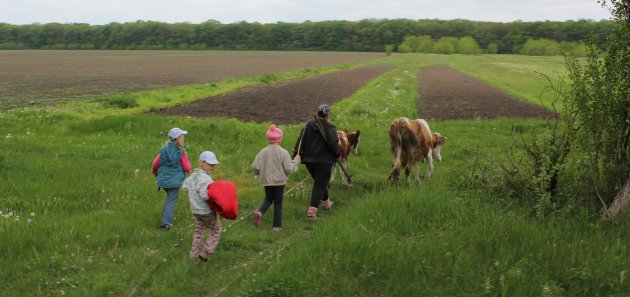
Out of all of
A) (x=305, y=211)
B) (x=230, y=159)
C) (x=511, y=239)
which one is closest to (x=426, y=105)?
(x=230, y=159)

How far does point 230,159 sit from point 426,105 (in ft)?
62.3

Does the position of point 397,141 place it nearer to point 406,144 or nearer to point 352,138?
point 406,144

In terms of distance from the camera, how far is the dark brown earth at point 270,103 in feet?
78.7

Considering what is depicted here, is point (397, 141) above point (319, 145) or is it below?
below

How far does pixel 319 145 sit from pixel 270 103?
2062 centimetres

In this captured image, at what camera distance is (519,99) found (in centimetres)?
3616

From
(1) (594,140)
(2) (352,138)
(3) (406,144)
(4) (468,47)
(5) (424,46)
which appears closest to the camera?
(1) (594,140)

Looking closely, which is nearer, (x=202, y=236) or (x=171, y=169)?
(x=202, y=236)

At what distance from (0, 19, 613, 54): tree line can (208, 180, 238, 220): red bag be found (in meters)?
148

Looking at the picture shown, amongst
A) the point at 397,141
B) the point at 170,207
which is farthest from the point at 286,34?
the point at 170,207

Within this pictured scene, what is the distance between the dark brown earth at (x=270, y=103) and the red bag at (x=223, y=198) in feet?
32.4

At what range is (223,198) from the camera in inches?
267

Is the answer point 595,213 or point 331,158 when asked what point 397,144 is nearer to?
point 331,158

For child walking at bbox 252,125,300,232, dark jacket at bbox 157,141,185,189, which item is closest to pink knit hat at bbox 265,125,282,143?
child walking at bbox 252,125,300,232
